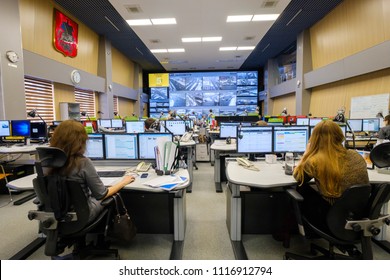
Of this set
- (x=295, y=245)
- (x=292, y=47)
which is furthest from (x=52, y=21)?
(x=292, y=47)

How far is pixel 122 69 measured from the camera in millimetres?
10680

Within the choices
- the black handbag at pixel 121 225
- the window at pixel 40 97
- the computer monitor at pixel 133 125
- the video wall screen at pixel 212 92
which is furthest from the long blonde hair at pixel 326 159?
the video wall screen at pixel 212 92

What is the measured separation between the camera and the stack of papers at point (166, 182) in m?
1.81

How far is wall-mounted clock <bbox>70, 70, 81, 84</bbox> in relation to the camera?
6.39 m

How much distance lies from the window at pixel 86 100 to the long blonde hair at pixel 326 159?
717 centimetres

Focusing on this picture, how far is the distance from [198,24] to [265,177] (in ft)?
19.2

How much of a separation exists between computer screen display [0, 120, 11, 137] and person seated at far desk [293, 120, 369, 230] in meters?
4.93

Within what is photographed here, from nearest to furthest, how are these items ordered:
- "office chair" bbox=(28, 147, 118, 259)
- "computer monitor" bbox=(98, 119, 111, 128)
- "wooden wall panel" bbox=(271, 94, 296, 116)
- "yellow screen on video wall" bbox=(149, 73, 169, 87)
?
"office chair" bbox=(28, 147, 118, 259) < "computer monitor" bbox=(98, 119, 111, 128) < "wooden wall panel" bbox=(271, 94, 296, 116) < "yellow screen on video wall" bbox=(149, 73, 169, 87)

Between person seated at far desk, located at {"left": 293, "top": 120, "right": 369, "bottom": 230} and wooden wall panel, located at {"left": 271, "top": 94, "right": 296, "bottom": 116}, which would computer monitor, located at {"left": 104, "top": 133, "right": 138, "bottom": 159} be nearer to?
person seated at far desk, located at {"left": 293, "top": 120, "right": 369, "bottom": 230}

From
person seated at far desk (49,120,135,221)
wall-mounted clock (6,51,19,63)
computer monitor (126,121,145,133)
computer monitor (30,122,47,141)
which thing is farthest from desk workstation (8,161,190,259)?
wall-mounted clock (6,51,19,63)

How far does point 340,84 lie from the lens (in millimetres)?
6617

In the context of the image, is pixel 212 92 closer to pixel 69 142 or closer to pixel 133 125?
pixel 133 125

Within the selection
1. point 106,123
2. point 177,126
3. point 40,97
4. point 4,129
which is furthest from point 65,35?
point 177,126

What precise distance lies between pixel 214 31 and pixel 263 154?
18.7 ft
